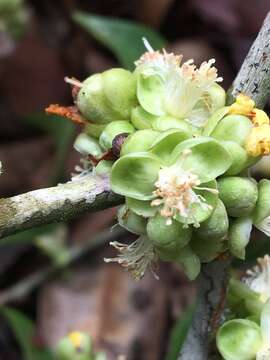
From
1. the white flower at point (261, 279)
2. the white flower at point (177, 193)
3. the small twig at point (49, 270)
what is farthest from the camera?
the small twig at point (49, 270)

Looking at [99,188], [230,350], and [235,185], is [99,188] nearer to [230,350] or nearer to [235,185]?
[235,185]

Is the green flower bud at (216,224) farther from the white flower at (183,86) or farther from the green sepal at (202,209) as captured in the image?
the white flower at (183,86)

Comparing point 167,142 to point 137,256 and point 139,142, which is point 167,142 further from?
point 137,256

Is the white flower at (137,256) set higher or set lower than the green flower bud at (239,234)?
lower

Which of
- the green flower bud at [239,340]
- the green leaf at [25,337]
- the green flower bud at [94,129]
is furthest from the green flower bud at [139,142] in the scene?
the green leaf at [25,337]

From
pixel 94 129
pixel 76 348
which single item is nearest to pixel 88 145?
pixel 94 129

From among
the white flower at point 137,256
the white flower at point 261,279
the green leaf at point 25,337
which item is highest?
the white flower at point 137,256

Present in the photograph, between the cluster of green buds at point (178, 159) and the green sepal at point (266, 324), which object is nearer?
the cluster of green buds at point (178, 159)
